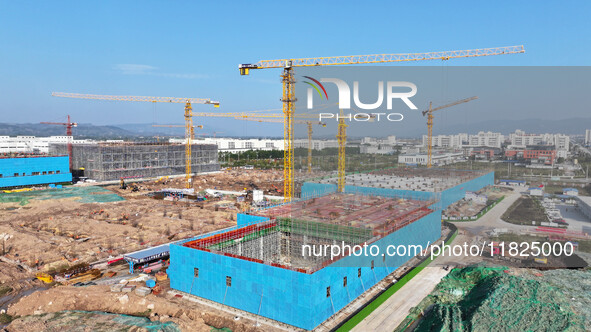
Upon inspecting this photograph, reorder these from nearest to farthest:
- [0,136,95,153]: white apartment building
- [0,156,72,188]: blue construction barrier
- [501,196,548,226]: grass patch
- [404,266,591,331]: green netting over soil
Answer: [404,266,591,331]: green netting over soil < [501,196,548,226]: grass patch < [0,156,72,188]: blue construction barrier < [0,136,95,153]: white apartment building

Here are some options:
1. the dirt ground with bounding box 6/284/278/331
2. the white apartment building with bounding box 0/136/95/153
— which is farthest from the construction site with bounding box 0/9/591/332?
the white apartment building with bounding box 0/136/95/153

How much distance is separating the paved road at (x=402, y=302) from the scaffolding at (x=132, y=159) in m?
34.2

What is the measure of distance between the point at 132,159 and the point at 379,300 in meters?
35.7

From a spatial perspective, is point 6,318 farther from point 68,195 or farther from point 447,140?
point 447,140

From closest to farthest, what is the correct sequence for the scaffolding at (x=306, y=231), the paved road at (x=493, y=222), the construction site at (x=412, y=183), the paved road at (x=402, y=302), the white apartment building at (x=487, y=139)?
the paved road at (x=402, y=302), the scaffolding at (x=306, y=231), the white apartment building at (x=487, y=139), the paved road at (x=493, y=222), the construction site at (x=412, y=183)

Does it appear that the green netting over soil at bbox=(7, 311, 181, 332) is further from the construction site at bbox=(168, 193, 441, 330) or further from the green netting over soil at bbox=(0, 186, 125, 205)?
the green netting over soil at bbox=(0, 186, 125, 205)

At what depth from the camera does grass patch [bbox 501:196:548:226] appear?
750 inches

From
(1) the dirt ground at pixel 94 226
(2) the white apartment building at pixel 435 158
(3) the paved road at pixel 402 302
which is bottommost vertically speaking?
(3) the paved road at pixel 402 302

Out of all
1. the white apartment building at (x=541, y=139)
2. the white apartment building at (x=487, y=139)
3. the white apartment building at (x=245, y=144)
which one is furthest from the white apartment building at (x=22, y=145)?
the white apartment building at (x=541, y=139)

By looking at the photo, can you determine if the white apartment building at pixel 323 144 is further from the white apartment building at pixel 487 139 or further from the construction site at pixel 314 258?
the white apartment building at pixel 487 139

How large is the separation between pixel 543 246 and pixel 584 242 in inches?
130

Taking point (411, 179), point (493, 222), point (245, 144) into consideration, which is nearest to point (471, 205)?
point (493, 222)

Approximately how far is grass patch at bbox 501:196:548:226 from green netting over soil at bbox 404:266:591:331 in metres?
5.77

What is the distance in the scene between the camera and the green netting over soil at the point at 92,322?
10594mm
